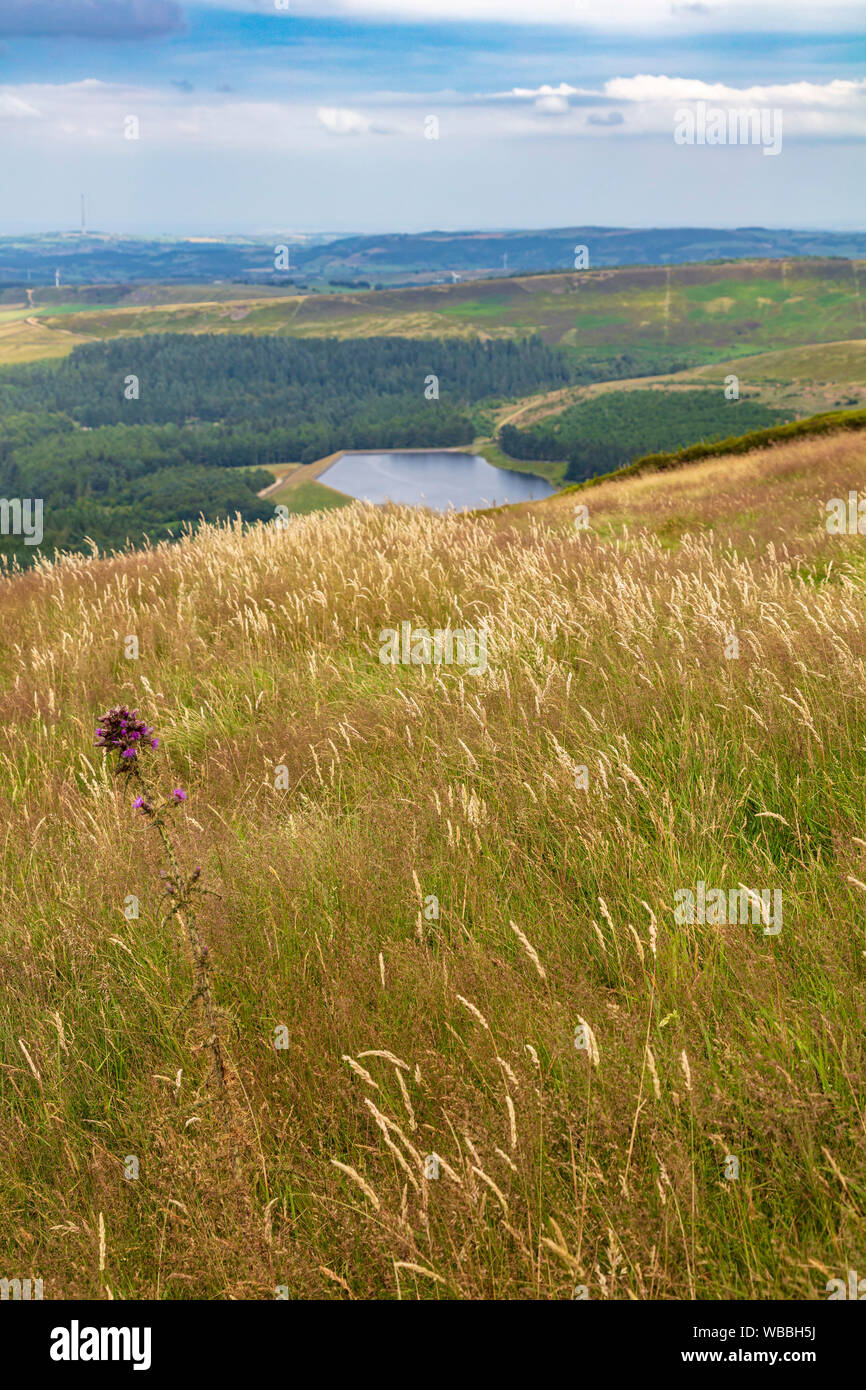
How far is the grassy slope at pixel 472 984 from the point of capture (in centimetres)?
177

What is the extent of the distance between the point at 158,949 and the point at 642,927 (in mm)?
1578

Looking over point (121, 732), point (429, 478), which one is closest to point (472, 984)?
point (121, 732)

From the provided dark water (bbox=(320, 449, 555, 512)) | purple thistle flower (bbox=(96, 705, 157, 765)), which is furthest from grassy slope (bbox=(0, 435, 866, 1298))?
dark water (bbox=(320, 449, 555, 512))

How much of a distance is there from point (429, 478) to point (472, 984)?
395 feet

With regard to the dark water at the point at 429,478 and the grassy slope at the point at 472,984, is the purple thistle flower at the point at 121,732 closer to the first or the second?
the grassy slope at the point at 472,984

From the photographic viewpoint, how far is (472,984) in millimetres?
2389

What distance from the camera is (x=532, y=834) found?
3.15 metres

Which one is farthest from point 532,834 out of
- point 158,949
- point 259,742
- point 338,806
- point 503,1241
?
point 259,742

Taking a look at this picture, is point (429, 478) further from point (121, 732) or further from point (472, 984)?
point (472, 984)

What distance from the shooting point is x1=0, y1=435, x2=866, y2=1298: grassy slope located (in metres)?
1.77

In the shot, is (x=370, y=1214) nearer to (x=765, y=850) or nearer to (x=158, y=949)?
(x=158, y=949)

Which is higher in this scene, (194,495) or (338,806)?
(194,495)

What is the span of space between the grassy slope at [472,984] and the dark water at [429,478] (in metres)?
84.3
